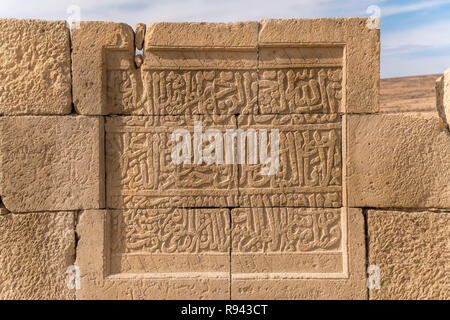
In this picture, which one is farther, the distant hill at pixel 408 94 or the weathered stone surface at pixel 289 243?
the distant hill at pixel 408 94

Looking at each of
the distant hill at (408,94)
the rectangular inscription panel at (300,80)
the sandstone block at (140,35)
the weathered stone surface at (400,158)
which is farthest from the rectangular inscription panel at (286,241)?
the distant hill at (408,94)

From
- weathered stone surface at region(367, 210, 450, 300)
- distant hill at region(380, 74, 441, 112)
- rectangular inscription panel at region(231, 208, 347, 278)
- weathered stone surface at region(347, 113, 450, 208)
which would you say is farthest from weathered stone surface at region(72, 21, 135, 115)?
distant hill at region(380, 74, 441, 112)

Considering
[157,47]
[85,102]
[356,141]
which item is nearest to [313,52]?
[356,141]

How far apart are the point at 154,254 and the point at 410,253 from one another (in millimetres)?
2201

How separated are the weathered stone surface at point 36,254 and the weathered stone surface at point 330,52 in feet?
6.86

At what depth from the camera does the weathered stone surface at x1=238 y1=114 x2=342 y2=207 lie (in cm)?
369

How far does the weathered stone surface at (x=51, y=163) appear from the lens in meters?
3.61

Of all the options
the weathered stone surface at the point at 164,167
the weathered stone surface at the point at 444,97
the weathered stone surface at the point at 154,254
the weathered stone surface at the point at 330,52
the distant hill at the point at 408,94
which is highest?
the distant hill at the point at 408,94

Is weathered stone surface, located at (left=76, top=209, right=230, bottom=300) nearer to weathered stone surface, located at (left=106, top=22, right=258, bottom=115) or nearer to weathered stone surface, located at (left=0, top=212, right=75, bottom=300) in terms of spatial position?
weathered stone surface, located at (left=0, top=212, right=75, bottom=300)

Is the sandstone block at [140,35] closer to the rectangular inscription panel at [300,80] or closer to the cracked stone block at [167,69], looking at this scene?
the cracked stone block at [167,69]

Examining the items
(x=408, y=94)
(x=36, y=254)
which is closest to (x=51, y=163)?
(x=36, y=254)

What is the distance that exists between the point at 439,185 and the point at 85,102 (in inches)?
121

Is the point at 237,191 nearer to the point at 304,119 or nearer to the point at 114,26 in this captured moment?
the point at 304,119

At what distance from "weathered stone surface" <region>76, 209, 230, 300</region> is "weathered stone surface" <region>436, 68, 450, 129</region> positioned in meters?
2.03
